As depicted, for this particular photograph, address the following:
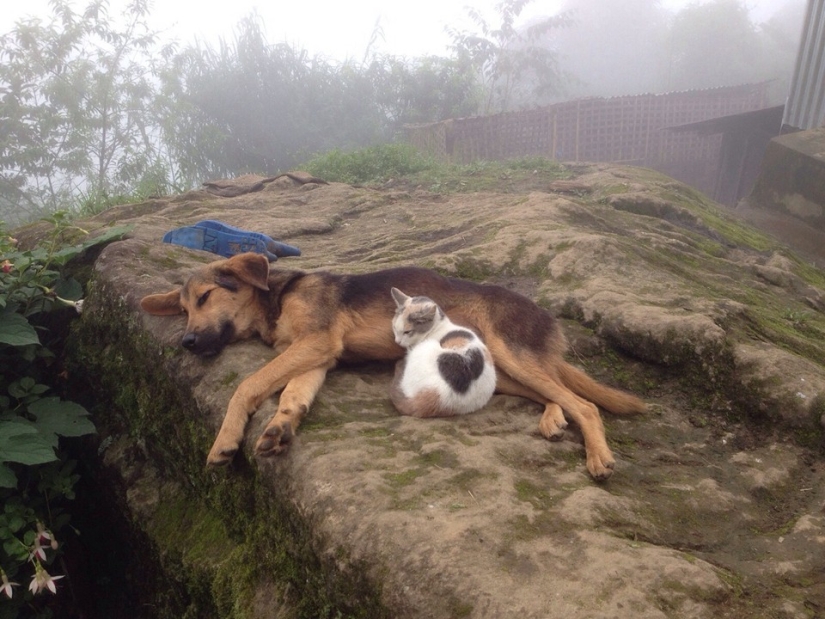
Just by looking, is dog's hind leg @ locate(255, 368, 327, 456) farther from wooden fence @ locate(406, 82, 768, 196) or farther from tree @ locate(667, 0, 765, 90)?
tree @ locate(667, 0, 765, 90)

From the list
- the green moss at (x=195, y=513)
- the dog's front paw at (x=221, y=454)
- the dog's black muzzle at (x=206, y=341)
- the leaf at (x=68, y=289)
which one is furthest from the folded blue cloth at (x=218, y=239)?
the dog's front paw at (x=221, y=454)

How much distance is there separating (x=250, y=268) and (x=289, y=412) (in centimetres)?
129

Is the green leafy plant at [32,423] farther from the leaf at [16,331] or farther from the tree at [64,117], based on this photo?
the tree at [64,117]

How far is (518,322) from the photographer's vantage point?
12.7 feet

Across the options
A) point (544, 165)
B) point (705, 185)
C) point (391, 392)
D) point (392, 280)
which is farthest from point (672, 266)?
point (705, 185)

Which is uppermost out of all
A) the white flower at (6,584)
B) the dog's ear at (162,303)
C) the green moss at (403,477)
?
the dog's ear at (162,303)

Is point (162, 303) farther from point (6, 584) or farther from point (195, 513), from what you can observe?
point (6, 584)

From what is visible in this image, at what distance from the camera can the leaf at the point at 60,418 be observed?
3797mm

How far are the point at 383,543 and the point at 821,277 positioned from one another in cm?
742

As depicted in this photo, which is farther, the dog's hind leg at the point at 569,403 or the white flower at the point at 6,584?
the white flower at the point at 6,584

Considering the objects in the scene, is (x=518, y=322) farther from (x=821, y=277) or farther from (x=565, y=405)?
(x=821, y=277)

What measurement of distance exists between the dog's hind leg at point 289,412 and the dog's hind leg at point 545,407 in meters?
1.09

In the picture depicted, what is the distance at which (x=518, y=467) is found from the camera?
9.41ft

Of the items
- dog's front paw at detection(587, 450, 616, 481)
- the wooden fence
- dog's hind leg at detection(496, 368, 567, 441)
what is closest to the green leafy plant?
dog's hind leg at detection(496, 368, 567, 441)
